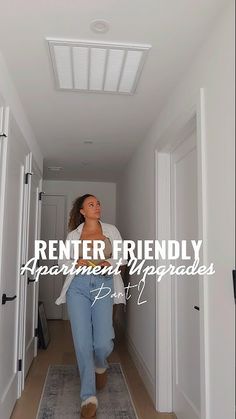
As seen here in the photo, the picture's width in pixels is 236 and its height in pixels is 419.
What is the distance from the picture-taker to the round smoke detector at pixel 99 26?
1.51 metres

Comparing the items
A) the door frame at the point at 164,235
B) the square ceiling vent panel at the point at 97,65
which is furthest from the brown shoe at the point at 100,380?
the square ceiling vent panel at the point at 97,65

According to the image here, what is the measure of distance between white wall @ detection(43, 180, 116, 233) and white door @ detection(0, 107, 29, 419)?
268cm

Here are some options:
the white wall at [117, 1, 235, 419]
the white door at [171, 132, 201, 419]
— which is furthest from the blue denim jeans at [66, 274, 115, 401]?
the white wall at [117, 1, 235, 419]

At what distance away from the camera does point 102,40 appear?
1652 millimetres

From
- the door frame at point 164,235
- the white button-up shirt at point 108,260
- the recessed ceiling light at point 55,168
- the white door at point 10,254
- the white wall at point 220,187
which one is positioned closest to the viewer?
the white wall at point 220,187

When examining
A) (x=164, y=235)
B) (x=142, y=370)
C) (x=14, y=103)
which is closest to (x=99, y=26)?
(x=14, y=103)

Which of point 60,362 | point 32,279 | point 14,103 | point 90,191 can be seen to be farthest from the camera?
point 90,191

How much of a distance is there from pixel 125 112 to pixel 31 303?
2.08 metres

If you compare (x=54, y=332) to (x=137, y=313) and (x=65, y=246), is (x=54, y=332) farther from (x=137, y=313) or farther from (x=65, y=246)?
(x=65, y=246)

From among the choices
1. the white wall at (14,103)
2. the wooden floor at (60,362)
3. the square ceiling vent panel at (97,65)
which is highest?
the square ceiling vent panel at (97,65)

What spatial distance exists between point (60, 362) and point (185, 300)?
191cm

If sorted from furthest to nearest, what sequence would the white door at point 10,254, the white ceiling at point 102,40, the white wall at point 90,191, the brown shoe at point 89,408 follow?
the white wall at point 90,191 → the brown shoe at point 89,408 → the white door at point 10,254 → the white ceiling at point 102,40

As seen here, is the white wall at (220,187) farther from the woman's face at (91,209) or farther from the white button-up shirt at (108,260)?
the white button-up shirt at (108,260)

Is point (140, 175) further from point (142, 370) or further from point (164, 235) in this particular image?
point (142, 370)
